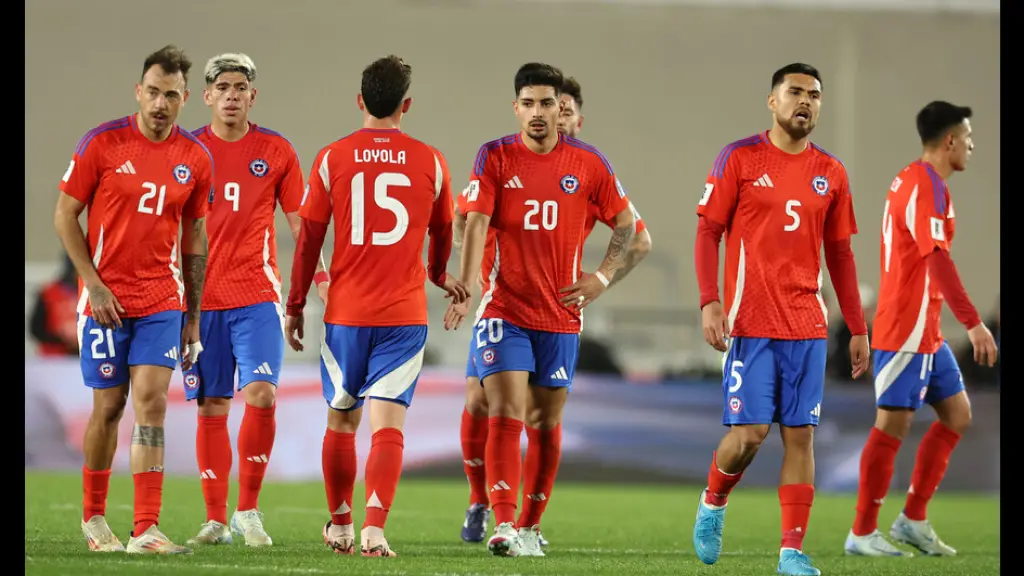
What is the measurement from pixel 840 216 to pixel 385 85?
2393mm

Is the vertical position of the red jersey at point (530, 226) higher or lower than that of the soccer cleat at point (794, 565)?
higher

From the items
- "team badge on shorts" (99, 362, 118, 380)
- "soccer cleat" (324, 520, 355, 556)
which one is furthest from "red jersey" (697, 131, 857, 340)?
"team badge on shorts" (99, 362, 118, 380)

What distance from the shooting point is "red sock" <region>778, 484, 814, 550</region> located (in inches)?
261

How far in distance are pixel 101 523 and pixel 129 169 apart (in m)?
1.72

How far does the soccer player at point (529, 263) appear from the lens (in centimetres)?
730

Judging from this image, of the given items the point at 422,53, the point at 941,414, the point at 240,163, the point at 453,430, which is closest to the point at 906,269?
the point at 941,414

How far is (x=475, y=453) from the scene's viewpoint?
8.49 m

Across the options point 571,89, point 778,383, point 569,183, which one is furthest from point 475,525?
point 571,89

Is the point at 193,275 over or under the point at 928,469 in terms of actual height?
over

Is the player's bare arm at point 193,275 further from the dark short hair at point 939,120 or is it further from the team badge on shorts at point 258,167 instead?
the dark short hair at point 939,120

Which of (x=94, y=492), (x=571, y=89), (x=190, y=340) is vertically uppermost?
(x=571, y=89)


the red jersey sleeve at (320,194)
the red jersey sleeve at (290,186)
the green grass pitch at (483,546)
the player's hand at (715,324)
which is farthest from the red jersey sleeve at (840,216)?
the red jersey sleeve at (290,186)

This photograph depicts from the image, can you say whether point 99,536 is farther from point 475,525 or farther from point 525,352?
point 475,525

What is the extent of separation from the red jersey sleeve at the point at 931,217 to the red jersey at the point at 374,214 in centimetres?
323
